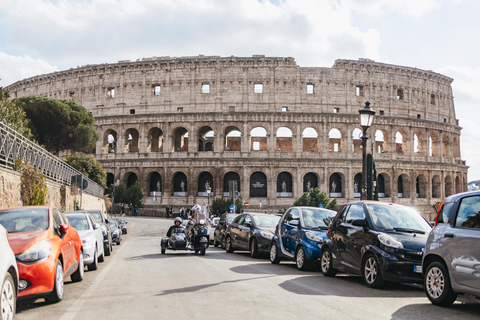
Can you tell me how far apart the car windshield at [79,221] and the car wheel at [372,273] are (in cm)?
688

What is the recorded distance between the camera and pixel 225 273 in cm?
1042

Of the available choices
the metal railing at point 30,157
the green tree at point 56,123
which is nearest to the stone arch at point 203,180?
the green tree at point 56,123

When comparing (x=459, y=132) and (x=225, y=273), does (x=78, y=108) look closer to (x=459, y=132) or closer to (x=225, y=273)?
(x=225, y=273)

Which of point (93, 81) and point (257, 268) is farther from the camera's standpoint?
point (93, 81)

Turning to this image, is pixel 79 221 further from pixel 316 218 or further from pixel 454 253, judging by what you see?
pixel 454 253

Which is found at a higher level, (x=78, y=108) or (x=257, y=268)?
(x=78, y=108)

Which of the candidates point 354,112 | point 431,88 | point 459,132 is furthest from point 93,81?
point 459,132

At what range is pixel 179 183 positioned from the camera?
55000 millimetres

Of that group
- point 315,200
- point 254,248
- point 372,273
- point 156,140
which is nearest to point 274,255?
point 254,248

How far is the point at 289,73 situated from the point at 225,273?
4504cm

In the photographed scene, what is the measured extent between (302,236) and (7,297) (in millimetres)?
8054

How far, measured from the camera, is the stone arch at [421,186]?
185ft

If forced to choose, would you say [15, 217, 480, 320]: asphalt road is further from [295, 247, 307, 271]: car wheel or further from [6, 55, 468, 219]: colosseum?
[6, 55, 468, 219]: colosseum

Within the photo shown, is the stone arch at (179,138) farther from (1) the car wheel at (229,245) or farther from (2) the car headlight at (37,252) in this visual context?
(2) the car headlight at (37,252)
